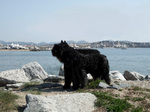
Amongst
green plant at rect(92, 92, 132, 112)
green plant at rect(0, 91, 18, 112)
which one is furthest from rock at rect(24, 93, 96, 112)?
green plant at rect(0, 91, 18, 112)

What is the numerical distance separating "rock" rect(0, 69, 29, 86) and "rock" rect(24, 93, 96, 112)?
584 centimetres

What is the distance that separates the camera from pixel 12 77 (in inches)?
459

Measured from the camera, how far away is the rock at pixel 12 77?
1141 centimetres

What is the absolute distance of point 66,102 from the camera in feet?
20.0

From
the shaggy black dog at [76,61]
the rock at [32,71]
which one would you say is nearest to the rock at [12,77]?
the rock at [32,71]

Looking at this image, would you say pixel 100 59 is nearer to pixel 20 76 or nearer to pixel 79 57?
pixel 79 57

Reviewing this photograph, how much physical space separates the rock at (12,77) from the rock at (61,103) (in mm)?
5837

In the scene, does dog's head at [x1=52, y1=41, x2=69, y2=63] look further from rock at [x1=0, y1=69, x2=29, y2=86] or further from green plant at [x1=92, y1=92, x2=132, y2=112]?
rock at [x1=0, y1=69, x2=29, y2=86]

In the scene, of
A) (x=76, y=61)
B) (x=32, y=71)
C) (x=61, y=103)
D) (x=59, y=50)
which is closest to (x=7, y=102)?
(x=61, y=103)

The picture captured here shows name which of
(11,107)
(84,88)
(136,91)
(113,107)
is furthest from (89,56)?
(11,107)

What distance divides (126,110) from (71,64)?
11.7ft

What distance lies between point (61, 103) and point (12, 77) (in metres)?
6.46

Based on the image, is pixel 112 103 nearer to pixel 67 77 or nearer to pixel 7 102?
pixel 7 102

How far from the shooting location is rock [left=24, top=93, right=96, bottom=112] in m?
5.50
